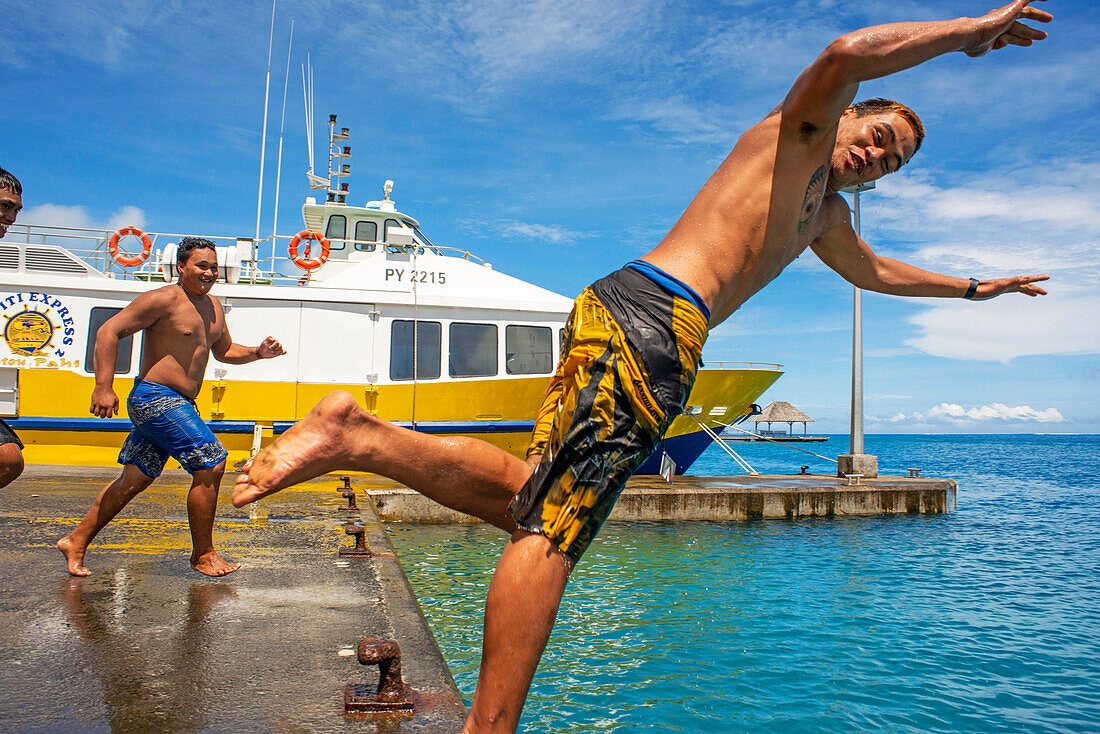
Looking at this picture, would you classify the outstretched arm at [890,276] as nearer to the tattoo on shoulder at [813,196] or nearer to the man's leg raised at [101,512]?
the tattoo on shoulder at [813,196]

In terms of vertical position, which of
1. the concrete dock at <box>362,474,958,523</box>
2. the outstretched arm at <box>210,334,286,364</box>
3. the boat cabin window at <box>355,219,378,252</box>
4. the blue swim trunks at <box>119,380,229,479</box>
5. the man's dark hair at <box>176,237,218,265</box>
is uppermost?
the boat cabin window at <box>355,219,378,252</box>

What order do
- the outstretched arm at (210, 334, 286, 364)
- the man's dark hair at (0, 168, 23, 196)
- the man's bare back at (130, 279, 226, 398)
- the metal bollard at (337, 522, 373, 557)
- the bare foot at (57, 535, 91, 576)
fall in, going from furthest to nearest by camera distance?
the metal bollard at (337, 522, 373, 557) → the outstretched arm at (210, 334, 286, 364) → the man's bare back at (130, 279, 226, 398) → the bare foot at (57, 535, 91, 576) → the man's dark hair at (0, 168, 23, 196)

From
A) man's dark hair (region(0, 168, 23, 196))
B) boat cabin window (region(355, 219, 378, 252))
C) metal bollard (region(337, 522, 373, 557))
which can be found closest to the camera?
man's dark hair (region(0, 168, 23, 196))

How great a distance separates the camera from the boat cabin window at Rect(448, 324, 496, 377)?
11375 mm

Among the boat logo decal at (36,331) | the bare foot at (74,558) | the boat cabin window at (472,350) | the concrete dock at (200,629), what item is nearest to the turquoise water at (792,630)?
the concrete dock at (200,629)

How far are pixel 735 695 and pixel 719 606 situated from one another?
7.29 feet

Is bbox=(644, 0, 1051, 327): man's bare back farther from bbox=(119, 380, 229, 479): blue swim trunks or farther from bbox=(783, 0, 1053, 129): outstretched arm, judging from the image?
bbox=(119, 380, 229, 479): blue swim trunks

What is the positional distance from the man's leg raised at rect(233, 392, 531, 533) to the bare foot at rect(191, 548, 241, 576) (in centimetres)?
224

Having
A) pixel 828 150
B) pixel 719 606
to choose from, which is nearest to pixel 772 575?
pixel 719 606

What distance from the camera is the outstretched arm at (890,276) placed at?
2566 mm

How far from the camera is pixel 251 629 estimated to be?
2.91m

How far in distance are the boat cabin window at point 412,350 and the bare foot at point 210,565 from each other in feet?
24.2

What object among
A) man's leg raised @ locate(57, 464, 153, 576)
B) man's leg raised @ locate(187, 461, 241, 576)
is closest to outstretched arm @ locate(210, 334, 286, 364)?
man's leg raised @ locate(187, 461, 241, 576)

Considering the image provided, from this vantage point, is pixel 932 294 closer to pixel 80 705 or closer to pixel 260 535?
pixel 80 705
